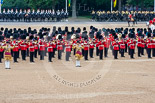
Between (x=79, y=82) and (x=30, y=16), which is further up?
(x=30, y=16)

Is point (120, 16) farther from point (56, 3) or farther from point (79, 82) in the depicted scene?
point (79, 82)

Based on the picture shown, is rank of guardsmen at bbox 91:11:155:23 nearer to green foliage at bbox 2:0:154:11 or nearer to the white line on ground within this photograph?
green foliage at bbox 2:0:154:11

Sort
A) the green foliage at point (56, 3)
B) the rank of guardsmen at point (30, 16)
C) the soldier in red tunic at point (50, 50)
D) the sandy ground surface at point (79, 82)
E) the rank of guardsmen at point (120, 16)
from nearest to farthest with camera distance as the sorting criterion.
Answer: the sandy ground surface at point (79, 82) → the soldier in red tunic at point (50, 50) → the rank of guardsmen at point (30, 16) → the rank of guardsmen at point (120, 16) → the green foliage at point (56, 3)

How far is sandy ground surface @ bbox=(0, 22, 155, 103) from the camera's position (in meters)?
17.3

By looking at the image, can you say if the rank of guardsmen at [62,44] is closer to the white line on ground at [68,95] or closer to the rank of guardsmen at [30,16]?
the white line on ground at [68,95]

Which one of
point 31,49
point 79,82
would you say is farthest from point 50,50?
point 79,82

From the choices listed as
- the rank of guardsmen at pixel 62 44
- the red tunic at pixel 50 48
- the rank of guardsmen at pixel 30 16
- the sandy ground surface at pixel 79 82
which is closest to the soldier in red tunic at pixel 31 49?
the rank of guardsmen at pixel 62 44

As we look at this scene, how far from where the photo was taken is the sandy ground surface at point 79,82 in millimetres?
17328

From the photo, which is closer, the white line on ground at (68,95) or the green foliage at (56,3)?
the white line on ground at (68,95)

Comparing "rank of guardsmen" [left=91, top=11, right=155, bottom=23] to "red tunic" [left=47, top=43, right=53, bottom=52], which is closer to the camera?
"red tunic" [left=47, top=43, right=53, bottom=52]

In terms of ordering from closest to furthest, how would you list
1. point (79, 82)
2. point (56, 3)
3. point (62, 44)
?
point (79, 82), point (62, 44), point (56, 3)

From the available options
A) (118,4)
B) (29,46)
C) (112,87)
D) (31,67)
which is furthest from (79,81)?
(118,4)

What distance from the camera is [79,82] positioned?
20.4 metres

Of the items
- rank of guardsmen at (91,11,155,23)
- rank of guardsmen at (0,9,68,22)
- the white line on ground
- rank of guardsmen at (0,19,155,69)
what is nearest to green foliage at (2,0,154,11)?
rank of guardsmen at (0,9,68,22)
